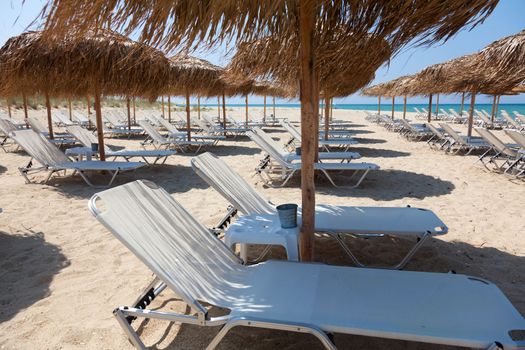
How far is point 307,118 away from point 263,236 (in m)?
0.82

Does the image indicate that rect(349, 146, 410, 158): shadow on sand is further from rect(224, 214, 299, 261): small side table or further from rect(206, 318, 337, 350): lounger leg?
rect(206, 318, 337, 350): lounger leg

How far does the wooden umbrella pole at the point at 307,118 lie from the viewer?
7.32 ft

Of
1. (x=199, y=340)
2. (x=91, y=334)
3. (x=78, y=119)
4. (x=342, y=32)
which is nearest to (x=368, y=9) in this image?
(x=342, y=32)

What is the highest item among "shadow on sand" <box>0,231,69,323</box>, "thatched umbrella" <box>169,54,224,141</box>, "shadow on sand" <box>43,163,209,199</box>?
"thatched umbrella" <box>169,54,224,141</box>

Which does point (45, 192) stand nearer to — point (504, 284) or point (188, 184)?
point (188, 184)

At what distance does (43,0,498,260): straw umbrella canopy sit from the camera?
1.71 m

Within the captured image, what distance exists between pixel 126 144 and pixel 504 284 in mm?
9970

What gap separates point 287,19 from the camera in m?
2.38

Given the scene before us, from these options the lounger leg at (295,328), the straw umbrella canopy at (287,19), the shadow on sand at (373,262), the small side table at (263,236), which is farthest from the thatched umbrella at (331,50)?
the lounger leg at (295,328)

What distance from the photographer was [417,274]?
200 centimetres

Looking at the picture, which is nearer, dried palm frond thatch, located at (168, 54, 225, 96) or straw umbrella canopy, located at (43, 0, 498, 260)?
straw umbrella canopy, located at (43, 0, 498, 260)

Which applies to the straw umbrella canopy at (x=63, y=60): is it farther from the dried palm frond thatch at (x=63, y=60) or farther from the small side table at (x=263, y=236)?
the small side table at (x=263, y=236)

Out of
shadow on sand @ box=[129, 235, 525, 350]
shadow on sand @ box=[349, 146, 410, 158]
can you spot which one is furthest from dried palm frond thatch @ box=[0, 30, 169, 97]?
shadow on sand @ box=[349, 146, 410, 158]

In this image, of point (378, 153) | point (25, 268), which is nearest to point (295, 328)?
point (25, 268)
